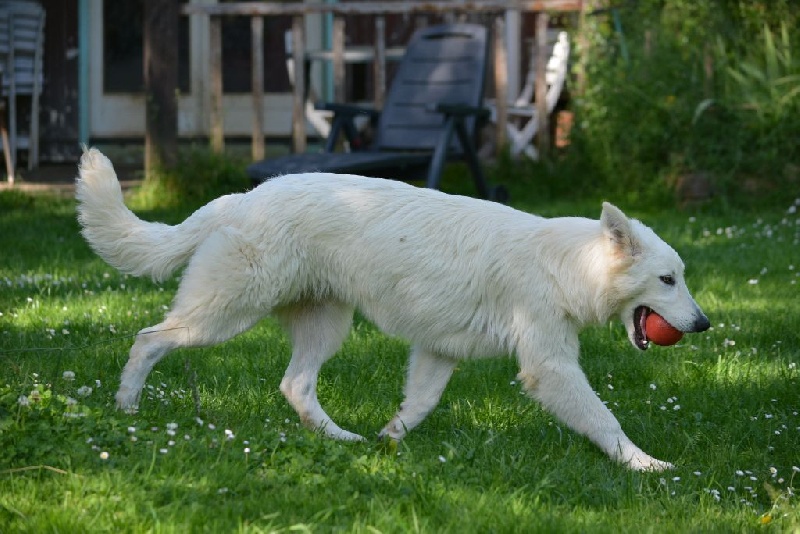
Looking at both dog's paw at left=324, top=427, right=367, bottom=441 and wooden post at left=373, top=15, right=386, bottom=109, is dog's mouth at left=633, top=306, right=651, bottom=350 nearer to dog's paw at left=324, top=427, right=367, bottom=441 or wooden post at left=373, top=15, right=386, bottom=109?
dog's paw at left=324, top=427, right=367, bottom=441

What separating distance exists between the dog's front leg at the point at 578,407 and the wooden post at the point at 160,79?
23.2 ft

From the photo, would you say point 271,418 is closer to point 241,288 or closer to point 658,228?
point 241,288

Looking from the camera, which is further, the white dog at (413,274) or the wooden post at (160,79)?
the wooden post at (160,79)

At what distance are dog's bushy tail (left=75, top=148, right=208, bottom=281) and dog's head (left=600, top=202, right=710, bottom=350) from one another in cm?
163

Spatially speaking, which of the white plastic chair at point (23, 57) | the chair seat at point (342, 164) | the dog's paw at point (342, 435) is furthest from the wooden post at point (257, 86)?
the dog's paw at point (342, 435)

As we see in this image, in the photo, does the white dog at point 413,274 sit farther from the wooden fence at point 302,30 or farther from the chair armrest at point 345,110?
the wooden fence at point 302,30

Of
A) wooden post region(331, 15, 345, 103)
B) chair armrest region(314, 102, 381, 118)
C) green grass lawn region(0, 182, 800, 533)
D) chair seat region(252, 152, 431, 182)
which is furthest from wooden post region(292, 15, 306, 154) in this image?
green grass lawn region(0, 182, 800, 533)

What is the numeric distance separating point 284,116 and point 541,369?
11348mm

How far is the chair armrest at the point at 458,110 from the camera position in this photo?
987cm

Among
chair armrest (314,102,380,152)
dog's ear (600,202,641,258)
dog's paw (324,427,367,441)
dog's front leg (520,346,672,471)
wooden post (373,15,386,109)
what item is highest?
wooden post (373,15,386,109)

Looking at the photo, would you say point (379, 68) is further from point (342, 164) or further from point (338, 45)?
point (342, 164)

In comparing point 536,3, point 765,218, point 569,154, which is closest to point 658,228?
point 765,218

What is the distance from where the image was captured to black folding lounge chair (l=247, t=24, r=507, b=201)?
9.91 m

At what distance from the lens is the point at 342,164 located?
9055 mm
